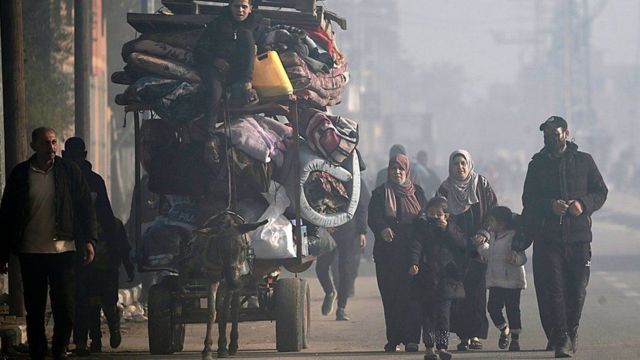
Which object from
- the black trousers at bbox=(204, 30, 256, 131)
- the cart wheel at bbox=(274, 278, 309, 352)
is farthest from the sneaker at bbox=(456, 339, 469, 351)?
the black trousers at bbox=(204, 30, 256, 131)

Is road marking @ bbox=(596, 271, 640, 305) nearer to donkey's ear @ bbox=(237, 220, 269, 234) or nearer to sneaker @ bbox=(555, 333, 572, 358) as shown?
sneaker @ bbox=(555, 333, 572, 358)

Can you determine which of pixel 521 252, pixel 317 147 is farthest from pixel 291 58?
pixel 521 252

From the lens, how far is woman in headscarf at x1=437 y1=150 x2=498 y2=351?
14.8 m

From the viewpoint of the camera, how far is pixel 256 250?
14.1 metres

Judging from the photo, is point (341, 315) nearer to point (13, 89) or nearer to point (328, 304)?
point (328, 304)

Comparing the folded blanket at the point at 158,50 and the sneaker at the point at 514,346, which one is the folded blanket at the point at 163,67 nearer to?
the folded blanket at the point at 158,50

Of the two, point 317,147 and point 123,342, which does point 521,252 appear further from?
point 123,342

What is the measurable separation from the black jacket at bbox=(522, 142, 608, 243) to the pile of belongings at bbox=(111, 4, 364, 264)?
1.59 m

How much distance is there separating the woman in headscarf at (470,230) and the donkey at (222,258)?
2075 mm

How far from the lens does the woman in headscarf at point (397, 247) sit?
14891mm

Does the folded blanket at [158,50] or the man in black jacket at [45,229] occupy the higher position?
the folded blanket at [158,50]

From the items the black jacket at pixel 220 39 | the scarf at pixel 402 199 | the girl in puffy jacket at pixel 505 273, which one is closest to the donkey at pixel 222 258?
the black jacket at pixel 220 39

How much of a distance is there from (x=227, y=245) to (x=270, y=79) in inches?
61.1

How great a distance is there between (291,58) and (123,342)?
317 centimetres
